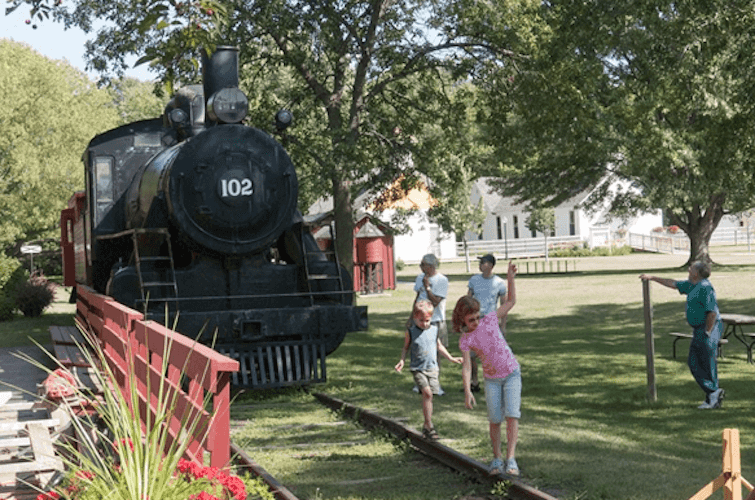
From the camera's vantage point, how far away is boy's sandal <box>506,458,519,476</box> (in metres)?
7.96

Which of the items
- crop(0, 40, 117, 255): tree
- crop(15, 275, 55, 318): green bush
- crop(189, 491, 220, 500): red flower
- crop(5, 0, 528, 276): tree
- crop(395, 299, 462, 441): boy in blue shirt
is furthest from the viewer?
crop(0, 40, 117, 255): tree

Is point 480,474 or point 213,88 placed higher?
point 213,88

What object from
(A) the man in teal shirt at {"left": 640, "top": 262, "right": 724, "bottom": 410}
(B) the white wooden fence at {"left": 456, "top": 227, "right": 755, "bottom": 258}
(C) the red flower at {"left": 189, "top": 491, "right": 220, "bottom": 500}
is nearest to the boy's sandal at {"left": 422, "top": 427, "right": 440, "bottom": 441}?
(A) the man in teal shirt at {"left": 640, "top": 262, "right": 724, "bottom": 410}

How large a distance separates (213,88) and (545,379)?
19.6 ft

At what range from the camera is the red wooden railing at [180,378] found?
591 cm

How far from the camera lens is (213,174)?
483 inches

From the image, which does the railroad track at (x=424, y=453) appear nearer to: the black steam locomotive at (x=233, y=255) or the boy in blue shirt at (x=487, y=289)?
the black steam locomotive at (x=233, y=255)

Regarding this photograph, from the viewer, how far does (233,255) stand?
41.8 feet

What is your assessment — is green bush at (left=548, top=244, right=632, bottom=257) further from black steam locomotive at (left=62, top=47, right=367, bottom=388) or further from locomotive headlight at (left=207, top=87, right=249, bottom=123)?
locomotive headlight at (left=207, top=87, right=249, bottom=123)

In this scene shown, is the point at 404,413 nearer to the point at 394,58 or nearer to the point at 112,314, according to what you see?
the point at 112,314

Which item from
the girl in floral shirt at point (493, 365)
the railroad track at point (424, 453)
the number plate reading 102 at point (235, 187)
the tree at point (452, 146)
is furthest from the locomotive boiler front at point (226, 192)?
the tree at point (452, 146)

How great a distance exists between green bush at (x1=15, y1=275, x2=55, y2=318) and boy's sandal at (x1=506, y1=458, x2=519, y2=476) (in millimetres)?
20938

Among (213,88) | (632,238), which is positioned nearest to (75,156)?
(213,88)

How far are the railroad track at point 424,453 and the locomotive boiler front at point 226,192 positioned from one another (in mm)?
2382
